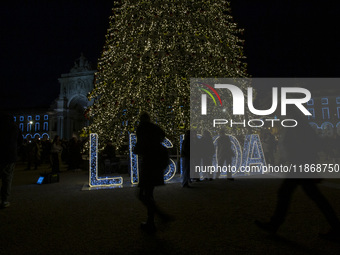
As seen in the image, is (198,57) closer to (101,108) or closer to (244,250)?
(101,108)

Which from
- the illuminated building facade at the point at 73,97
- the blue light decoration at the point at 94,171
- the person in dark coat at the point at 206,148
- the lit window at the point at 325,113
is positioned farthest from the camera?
the lit window at the point at 325,113

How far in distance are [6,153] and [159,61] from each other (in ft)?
30.4

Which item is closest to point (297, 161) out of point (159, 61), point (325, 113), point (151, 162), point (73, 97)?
point (151, 162)

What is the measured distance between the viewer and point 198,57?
14.0 meters

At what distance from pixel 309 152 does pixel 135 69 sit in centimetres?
1076

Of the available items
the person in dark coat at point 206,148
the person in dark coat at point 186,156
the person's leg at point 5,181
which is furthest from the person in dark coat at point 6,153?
the person in dark coat at point 206,148

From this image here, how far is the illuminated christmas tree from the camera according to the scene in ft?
43.8

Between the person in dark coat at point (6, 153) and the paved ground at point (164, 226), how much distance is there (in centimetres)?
45

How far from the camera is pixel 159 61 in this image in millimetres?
13977

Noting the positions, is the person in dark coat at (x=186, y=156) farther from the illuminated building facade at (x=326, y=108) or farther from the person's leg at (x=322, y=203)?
the illuminated building facade at (x=326, y=108)

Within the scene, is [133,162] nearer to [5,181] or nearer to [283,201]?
[5,181]

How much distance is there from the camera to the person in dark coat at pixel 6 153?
20.3ft

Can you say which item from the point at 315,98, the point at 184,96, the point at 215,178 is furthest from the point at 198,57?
the point at 315,98

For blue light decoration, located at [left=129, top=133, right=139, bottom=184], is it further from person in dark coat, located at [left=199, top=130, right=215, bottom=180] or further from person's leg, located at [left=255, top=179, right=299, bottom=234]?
person's leg, located at [left=255, top=179, right=299, bottom=234]
